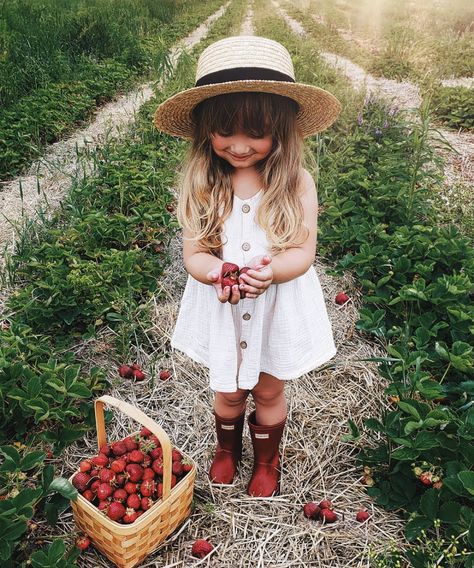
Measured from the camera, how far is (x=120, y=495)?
1.70 m

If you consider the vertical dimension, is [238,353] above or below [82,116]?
above

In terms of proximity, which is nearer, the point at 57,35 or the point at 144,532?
the point at 144,532

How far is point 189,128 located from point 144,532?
4.87 feet

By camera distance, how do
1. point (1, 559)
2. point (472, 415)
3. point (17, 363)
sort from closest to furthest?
point (1, 559)
point (472, 415)
point (17, 363)

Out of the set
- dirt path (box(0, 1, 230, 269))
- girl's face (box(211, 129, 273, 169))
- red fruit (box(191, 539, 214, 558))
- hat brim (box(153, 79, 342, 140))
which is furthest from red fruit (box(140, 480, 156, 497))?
dirt path (box(0, 1, 230, 269))

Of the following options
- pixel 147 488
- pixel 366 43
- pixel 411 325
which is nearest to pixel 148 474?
pixel 147 488

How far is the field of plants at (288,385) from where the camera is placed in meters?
1.83

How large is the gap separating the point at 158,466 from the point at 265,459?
0.53m

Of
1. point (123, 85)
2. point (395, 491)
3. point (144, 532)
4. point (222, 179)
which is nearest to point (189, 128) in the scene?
point (222, 179)

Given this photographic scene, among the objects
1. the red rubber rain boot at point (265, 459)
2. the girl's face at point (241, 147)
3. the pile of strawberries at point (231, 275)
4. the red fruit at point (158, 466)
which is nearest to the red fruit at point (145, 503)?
the red fruit at point (158, 466)

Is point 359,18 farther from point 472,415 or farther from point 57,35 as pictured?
point 472,415

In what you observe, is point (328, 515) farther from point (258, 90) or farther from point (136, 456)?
point (258, 90)

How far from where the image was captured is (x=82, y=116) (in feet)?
20.9

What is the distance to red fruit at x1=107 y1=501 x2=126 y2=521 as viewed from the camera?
5.39 feet
